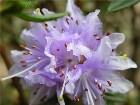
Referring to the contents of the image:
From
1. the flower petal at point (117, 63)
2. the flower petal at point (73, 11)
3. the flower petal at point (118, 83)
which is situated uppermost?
the flower petal at point (73, 11)

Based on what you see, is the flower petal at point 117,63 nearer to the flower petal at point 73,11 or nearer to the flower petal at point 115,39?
the flower petal at point 115,39

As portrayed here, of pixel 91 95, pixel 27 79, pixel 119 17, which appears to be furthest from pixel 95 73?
pixel 119 17

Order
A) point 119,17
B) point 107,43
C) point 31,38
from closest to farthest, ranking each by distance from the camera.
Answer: point 107,43
point 31,38
point 119,17

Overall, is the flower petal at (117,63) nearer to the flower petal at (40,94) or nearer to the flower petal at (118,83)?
the flower petal at (118,83)

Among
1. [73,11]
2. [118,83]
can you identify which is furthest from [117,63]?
[73,11]

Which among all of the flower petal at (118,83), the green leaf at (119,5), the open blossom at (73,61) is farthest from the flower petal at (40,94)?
the green leaf at (119,5)

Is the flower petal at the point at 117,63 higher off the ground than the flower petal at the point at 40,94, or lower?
higher

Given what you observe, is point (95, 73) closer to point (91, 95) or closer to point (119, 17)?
point (91, 95)

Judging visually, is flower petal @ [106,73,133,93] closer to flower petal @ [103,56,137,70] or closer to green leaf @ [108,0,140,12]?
flower petal @ [103,56,137,70]
